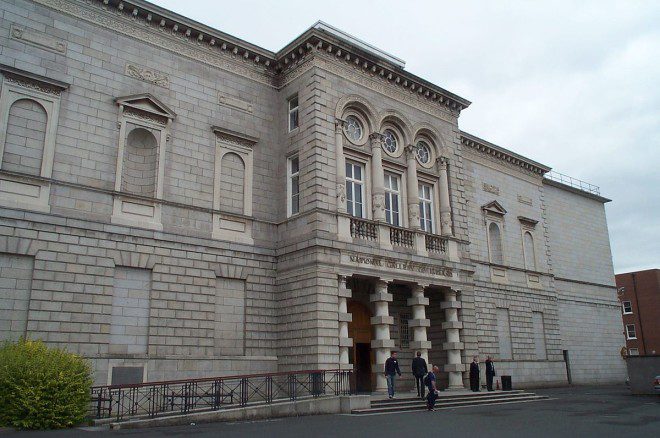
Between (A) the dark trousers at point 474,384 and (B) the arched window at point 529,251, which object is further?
(B) the arched window at point 529,251

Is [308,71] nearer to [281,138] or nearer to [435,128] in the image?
[281,138]

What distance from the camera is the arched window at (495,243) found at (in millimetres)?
33000

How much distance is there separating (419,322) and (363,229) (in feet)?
15.3

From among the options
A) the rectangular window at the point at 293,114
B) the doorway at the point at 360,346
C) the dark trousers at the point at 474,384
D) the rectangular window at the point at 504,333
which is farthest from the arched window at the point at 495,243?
the rectangular window at the point at 293,114

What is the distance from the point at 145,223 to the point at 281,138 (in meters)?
7.09

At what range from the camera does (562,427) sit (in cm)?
1420

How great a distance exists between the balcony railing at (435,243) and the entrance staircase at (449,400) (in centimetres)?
614

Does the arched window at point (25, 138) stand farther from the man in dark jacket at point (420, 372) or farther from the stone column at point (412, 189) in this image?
the stone column at point (412, 189)

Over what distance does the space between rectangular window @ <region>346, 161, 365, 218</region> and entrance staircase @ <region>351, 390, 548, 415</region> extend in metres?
7.40

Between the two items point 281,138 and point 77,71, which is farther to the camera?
point 281,138

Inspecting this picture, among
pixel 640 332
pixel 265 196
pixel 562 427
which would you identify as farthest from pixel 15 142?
pixel 640 332

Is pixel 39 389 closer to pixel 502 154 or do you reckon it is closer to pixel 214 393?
pixel 214 393

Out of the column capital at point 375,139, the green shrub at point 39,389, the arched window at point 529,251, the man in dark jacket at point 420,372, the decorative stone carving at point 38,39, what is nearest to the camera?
the green shrub at point 39,389

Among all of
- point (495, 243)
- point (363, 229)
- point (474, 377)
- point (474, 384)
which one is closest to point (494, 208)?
point (495, 243)
